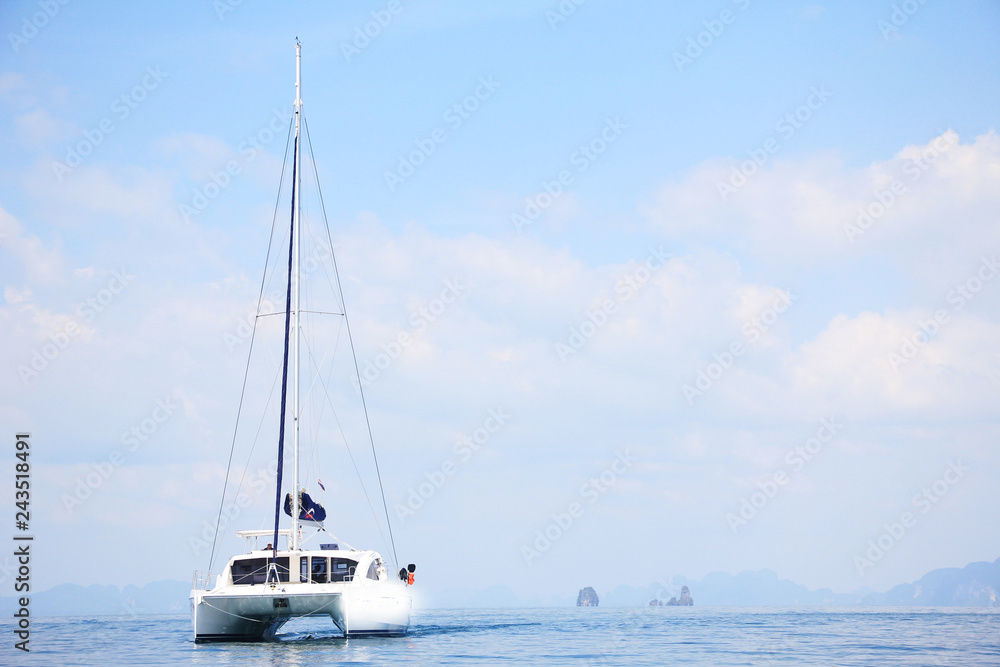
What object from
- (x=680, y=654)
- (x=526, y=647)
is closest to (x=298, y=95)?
(x=526, y=647)

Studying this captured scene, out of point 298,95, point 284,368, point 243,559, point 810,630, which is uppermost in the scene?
point 298,95

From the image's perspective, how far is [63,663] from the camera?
29.2 metres

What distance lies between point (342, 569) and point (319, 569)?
2.67 ft

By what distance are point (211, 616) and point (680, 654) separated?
16.2m

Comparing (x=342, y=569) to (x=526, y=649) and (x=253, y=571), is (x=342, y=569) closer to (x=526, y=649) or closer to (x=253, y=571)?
(x=253, y=571)

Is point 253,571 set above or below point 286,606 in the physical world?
above

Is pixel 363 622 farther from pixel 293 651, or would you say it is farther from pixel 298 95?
pixel 298 95

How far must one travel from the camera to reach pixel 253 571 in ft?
107

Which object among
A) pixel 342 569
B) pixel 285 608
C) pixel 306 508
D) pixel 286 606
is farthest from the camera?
pixel 306 508

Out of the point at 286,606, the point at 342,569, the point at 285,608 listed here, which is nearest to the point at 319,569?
the point at 342,569

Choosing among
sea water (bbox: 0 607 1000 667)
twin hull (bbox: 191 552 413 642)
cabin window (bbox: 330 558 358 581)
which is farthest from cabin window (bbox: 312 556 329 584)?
sea water (bbox: 0 607 1000 667)

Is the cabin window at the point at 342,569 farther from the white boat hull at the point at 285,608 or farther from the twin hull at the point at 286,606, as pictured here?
the white boat hull at the point at 285,608

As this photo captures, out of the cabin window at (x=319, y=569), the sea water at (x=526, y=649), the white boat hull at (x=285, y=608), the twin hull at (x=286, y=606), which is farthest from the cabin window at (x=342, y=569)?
the sea water at (x=526, y=649)

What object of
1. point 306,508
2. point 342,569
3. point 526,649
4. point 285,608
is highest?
point 306,508
